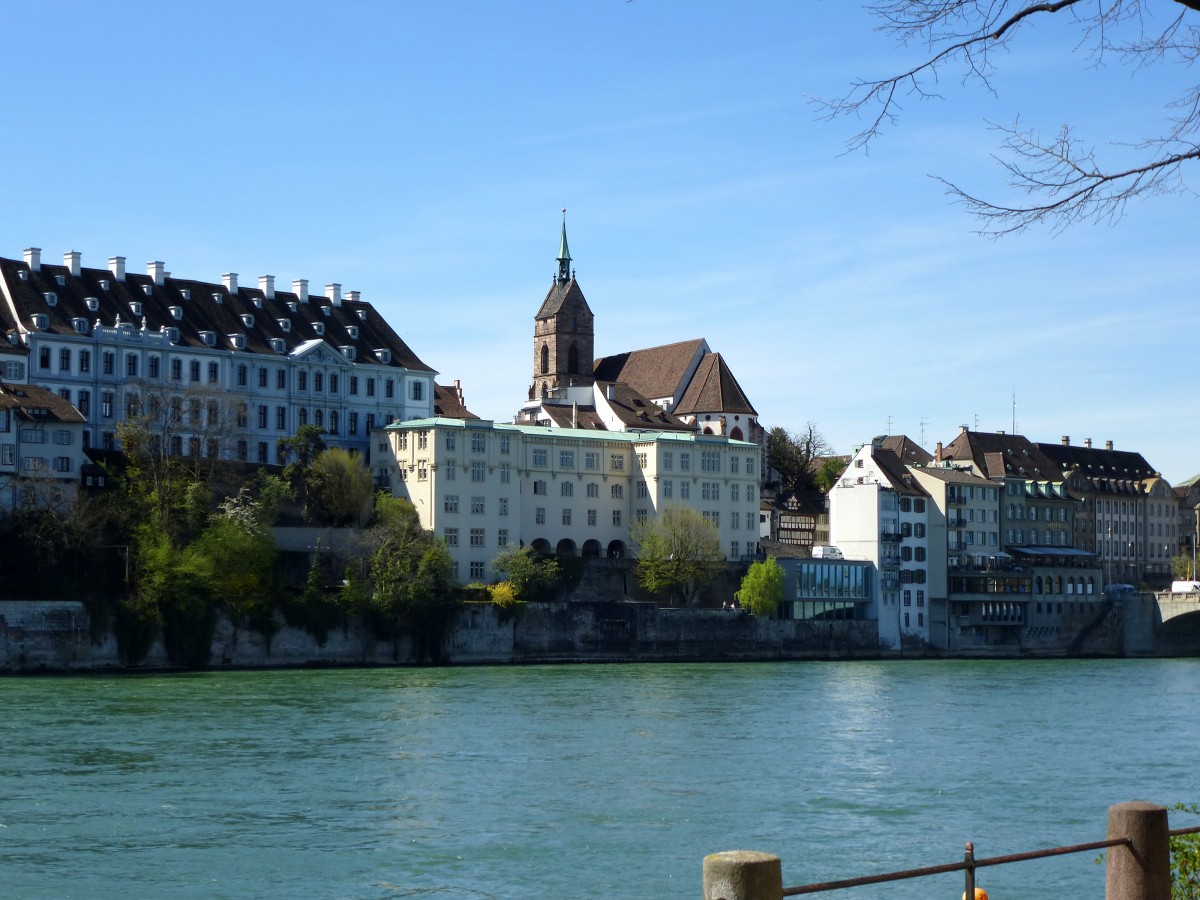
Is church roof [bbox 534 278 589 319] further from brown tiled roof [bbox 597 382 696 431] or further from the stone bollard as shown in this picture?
the stone bollard

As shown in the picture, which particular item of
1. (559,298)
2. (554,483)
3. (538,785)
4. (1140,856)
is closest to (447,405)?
(554,483)

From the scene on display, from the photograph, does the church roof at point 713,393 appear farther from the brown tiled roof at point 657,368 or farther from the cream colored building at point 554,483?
the cream colored building at point 554,483

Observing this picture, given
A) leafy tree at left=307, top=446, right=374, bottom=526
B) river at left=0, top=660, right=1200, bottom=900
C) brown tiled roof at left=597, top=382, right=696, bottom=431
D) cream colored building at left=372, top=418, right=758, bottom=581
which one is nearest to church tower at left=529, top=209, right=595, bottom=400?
brown tiled roof at left=597, top=382, right=696, bottom=431

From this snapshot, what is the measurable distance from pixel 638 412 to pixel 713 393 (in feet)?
23.9

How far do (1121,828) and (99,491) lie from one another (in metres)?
72.7

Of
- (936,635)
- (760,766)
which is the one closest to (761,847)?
(760,766)

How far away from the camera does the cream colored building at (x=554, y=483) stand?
89.8 metres

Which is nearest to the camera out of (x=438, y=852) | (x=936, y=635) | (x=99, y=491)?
(x=438, y=852)

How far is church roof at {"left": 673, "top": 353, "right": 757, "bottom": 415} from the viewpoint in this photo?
120062mm

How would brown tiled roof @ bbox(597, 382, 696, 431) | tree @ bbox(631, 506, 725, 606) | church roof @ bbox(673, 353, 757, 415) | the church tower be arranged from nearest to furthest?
tree @ bbox(631, 506, 725, 606) → brown tiled roof @ bbox(597, 382, 696, 431) → church roof @ bbox(673, 353, 757, 415) → the church tower

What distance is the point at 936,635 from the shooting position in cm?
10419

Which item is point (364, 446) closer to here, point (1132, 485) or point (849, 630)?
point (849, 630)

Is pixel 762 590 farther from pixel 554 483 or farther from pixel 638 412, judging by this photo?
pixel 638 412

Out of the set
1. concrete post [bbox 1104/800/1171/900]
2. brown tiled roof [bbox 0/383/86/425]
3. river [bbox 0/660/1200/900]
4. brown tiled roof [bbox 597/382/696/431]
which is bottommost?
river [bbox 0/660/1200/900]
